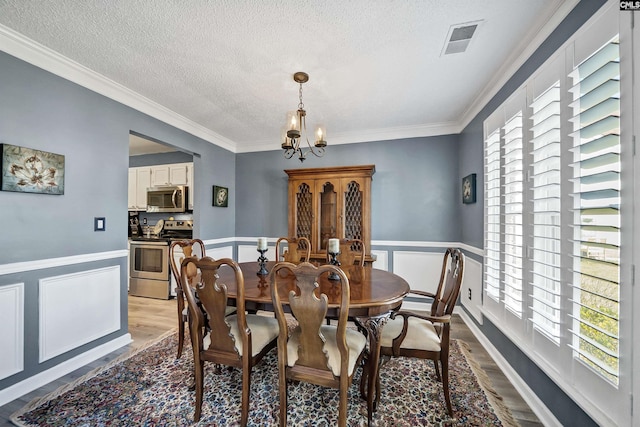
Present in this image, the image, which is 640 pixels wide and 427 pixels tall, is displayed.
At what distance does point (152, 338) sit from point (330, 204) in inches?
102

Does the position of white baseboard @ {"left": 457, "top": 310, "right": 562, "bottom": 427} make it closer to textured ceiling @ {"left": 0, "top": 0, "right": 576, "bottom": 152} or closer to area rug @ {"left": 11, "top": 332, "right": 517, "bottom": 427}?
area rug @ {"left": 11, "top": 332, "right": 517, "bottom": 427}

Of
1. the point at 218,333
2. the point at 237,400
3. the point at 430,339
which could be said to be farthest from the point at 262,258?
the point at 430,339

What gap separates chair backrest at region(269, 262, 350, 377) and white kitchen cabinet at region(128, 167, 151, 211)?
4.50 meters

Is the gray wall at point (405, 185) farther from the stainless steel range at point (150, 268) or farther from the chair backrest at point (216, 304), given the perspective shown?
the chair backrest at point (216, 304)

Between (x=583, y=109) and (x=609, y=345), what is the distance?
1.12m

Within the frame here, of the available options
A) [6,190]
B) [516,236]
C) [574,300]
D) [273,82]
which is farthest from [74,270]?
[516,236]

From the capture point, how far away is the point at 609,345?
3.73ft

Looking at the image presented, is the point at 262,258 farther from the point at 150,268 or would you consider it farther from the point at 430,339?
the point at 150,268

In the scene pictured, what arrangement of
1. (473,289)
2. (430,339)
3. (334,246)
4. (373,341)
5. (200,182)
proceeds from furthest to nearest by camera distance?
(200,182), (473,289), (334,246), (430,339), (373,341)

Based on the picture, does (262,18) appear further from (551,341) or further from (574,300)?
(551,341)

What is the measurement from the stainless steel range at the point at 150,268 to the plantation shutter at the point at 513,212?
164 inches

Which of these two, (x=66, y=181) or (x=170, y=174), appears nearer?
(x=66, y=181)

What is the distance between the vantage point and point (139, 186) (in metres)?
4.72

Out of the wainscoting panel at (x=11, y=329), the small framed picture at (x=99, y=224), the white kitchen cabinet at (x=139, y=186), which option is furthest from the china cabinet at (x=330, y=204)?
the white kitchen cabinet at (x=139, y=186)
